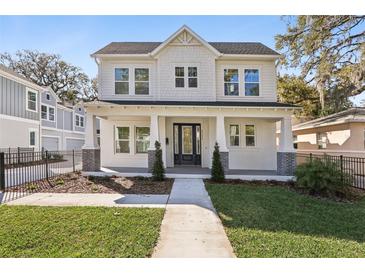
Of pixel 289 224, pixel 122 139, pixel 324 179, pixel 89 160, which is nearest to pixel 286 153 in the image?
pixel 324 179

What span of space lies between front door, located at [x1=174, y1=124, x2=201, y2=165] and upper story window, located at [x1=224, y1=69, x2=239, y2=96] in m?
2.55

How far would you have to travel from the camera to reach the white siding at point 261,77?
43.6ft

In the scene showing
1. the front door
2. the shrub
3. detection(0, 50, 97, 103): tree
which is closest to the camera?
the shrub

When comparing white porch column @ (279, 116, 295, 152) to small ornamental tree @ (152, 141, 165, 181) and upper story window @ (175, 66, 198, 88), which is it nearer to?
upper story window @ (175, 66, 198, 88)

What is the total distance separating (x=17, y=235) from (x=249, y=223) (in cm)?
457

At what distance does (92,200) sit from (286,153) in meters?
8.87

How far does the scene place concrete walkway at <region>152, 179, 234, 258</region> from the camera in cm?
397

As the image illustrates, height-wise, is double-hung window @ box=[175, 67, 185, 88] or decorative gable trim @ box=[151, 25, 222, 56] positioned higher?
decorative gable trim @ box=[151, 25, 222, 56]

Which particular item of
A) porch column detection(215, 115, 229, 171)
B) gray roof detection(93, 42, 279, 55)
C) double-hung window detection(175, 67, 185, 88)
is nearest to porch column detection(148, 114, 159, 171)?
double-hung window detection(175, 67, 185, 88)

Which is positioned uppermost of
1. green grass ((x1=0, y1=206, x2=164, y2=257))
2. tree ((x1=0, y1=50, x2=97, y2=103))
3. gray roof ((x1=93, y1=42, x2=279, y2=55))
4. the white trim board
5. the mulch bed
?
tree ((x1=0, y1=50, x2=97, y2=103))

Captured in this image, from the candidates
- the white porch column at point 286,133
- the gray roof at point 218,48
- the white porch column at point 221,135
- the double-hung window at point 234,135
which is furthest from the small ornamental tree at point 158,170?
the gray roof at point 218,48

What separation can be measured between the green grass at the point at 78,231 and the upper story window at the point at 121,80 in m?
8.13

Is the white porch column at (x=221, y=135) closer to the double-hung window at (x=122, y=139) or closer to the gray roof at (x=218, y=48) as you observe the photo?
the gray roof at (x=218, y=48)

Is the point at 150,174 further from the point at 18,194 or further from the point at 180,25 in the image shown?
the point at 180,25
